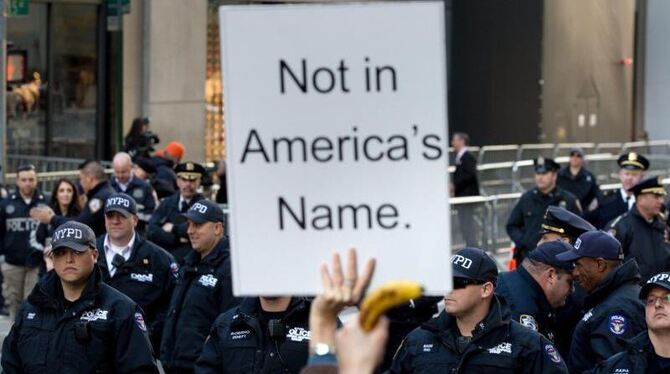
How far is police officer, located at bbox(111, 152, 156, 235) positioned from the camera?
51.9ft

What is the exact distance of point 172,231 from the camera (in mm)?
13734

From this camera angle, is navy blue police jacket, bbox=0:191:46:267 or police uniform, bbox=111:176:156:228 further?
police uniform, bbox=111:176:156:228

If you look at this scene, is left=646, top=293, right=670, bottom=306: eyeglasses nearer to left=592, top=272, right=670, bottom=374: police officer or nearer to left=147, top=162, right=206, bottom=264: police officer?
left=592, top=272, right=670, bottom=374: police officer

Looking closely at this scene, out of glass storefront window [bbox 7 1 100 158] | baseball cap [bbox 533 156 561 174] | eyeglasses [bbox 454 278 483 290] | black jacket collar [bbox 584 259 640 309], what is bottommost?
black jacket collar [bbox 584 259 640 309]

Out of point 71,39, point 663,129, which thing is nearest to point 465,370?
point 71,39

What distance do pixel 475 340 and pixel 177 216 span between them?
730cm

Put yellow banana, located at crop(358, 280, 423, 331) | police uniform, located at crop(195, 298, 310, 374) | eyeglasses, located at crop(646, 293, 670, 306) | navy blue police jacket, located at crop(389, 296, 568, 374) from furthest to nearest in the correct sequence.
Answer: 1. police uniform, located at crop(195, 298, 310, 374)
2. eyeglasses, located at crop(646, 293, 670, 306)
3. navy blue police jacket, located at crop(389, 296, 568, 374)
4. yellow banana, located at crop(358, 280, 423, 331)

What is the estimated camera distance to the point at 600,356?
25.7 ft

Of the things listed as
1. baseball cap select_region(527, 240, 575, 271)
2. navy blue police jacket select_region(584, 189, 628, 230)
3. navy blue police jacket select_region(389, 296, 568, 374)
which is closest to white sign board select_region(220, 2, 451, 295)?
navy blue police jacket select_region(389, 296, 568, 374)

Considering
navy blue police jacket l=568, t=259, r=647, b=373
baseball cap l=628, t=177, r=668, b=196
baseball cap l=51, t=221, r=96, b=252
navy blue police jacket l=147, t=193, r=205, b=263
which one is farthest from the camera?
navy blue police jacket l=147, t=193, r=205, b=263

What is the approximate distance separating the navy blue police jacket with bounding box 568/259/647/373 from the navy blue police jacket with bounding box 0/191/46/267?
319 inches

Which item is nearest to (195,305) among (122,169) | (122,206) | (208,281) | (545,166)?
(208,281)

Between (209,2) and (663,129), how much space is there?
15323 mm

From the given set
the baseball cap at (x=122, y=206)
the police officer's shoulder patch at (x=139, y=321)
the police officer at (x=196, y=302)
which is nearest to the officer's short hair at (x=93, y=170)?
the baseball cap at (x=122, y=206)
